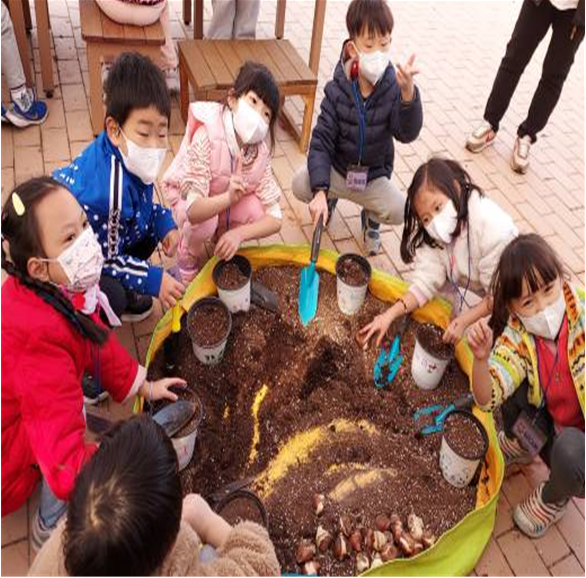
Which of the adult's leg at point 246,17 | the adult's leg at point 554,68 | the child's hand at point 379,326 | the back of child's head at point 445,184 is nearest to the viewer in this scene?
the back of child's head at point 445,184

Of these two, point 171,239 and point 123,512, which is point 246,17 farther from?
point 123,512

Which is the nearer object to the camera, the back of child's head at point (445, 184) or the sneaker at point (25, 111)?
the back of child's head at point (445, 184)

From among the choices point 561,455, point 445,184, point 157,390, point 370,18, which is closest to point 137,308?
point 157,390

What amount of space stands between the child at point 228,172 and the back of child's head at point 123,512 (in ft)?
5.03

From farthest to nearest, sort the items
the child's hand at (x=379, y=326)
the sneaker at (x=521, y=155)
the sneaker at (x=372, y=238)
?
the sneaker at (x=521, y=155), the sneaker at (x=372, y=238), the child's hand at (x=379, y=326)

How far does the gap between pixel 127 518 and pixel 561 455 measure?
1513 mm

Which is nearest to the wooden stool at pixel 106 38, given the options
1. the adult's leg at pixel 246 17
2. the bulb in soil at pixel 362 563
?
the adult's leg at pixel 246 17

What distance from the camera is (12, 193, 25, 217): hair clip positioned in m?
1.66

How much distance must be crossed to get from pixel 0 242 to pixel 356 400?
4.93ft

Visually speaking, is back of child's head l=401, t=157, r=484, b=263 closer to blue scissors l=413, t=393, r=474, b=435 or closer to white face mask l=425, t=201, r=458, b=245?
white face mask l=425, t=201, r=458, b=245

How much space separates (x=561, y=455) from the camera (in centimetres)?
200

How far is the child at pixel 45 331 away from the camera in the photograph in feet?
5.53

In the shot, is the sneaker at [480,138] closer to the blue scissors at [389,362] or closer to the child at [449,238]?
the child at [449,238]

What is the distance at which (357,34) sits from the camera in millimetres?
2793
